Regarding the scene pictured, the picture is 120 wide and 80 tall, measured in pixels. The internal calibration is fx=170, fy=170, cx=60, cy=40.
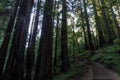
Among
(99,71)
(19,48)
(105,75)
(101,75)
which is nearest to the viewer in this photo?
(19,48)

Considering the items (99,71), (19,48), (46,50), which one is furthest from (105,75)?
(19,48)

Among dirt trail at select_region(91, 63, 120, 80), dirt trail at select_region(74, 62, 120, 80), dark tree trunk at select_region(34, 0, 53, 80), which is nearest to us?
dark tree trunk at select_region(34, 0, 53, 80)

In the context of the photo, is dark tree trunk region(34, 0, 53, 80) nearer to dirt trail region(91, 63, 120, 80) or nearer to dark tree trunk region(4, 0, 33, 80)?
dark tree trunk region(4, 0, 33, 80)

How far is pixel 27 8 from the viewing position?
1075 centimetres

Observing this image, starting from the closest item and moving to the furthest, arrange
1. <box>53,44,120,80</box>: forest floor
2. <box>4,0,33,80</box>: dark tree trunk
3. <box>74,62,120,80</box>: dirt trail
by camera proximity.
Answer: <box>4,0,33,80</box>: dark tree trunk
<box>74,62,120,80</box>: dirt trail
<box>53,44,120,80</box>: forest floor

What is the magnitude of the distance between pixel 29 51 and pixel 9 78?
4.89 metres

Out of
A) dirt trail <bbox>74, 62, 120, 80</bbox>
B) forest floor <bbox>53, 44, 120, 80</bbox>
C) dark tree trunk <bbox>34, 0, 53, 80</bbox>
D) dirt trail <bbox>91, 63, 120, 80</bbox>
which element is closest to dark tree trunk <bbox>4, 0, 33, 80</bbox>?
dark tree trunk <bbox>34, 0, 53, 80</bbox>

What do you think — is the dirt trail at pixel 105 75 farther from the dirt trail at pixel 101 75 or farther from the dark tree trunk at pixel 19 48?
the dark tree trunk at pixel 19 48

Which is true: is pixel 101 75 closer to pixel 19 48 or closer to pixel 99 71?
pixel 99 71

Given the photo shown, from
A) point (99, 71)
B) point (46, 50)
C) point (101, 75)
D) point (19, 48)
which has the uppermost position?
point (19, 48)

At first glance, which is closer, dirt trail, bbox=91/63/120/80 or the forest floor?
dirt trail, bbox=91/63/120/80

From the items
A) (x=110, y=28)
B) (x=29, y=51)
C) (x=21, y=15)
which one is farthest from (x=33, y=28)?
(x=110, y=28)

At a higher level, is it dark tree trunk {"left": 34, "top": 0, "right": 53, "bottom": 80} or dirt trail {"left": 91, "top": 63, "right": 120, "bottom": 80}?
dark tree trunk {"left": 34, "top": 0, "right": 53, "bottom": 80}

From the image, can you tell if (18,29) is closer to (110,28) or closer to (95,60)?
(95,60)
